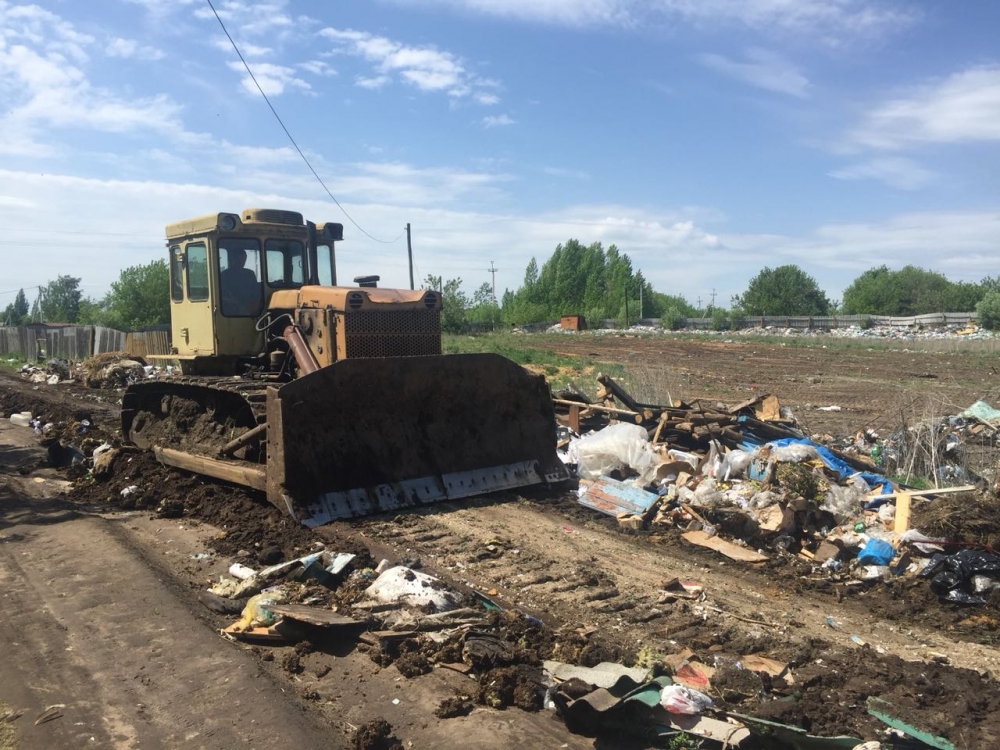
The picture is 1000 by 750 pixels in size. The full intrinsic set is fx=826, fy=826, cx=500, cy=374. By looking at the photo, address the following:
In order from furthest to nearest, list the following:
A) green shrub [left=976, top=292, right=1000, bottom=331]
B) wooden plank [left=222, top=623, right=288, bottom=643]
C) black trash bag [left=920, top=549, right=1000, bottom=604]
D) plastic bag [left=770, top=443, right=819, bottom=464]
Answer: green shrub [left=976, top=292, right=1000, bottom=331] < plastic bag [left=770, top=443, right=819, bottom=464] < black trash bag [left=920, top=549, right=1000, bottom=604] < wooden plank [left=222, top=623, right=288, bottom=643]

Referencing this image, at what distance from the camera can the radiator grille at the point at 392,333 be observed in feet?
28.0

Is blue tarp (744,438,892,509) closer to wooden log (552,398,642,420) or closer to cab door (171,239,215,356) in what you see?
wooden log (552,398,642,420)

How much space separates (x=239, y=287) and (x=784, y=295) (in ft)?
256

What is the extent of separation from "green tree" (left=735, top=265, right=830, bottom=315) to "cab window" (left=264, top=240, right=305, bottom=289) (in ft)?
242

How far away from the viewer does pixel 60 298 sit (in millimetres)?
94500

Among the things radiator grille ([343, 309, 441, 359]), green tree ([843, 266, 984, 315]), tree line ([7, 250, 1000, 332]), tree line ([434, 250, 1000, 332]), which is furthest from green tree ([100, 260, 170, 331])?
green tree ([843, 266, 984, 315])

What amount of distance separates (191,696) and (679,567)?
3769mm

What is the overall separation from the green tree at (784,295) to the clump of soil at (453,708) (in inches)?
3088

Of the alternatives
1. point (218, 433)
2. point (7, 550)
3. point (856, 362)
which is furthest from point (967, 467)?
point (856, 362)

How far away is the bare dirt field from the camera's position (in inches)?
157

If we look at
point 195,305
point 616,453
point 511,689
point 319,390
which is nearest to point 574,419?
point 616,453

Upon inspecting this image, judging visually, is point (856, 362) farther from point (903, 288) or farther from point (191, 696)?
point (903, 288)

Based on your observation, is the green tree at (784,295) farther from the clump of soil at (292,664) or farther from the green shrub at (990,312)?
the clump of soil at (292,664)

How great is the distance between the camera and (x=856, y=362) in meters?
29.9
